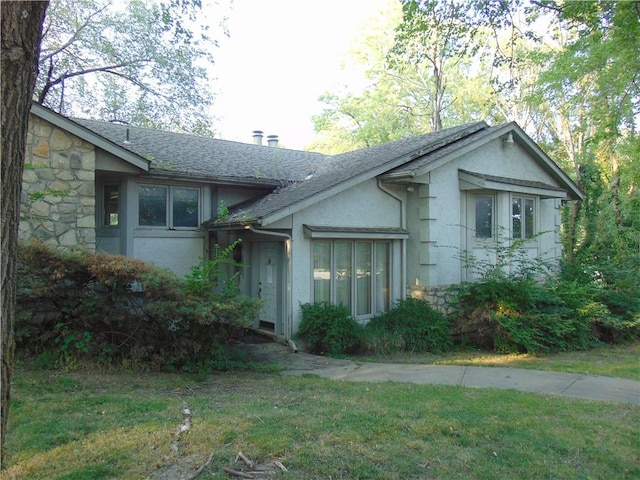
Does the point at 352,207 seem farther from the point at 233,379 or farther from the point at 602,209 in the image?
the point at 602,209

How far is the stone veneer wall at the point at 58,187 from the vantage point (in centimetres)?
884

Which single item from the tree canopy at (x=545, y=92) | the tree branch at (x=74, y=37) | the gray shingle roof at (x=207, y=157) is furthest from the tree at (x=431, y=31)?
the tree branch at (x=74, y=37)

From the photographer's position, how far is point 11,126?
9.26 feet

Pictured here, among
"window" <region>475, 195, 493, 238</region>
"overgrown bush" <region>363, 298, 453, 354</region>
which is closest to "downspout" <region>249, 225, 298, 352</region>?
"overgrown bush" <region>363, 298, 453, 354</region>

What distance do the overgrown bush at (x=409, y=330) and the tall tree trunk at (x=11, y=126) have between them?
790 centimetres

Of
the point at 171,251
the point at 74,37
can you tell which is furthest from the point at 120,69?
the point at 171,251

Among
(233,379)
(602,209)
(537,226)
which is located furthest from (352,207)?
(602,209)

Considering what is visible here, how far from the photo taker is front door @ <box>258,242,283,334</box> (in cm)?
1099

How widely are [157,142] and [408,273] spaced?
7833 millimetres

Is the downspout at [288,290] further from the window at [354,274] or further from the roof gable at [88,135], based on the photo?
the roof gable at [88,135]

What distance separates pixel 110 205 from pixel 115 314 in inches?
170

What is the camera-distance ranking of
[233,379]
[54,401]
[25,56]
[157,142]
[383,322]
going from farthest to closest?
[157,142] < [383,322] < [233,379] < [54,401] < [25,56]

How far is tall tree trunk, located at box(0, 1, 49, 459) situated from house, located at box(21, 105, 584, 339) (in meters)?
6.56

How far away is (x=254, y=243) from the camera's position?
11891 millimetres
